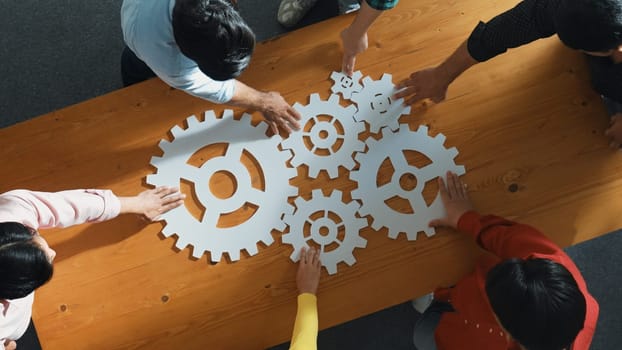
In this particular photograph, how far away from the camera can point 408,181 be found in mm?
1081

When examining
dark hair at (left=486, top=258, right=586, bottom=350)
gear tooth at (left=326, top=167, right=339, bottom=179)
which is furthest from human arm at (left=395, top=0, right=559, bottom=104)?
dark hair at (left=486, top=258, right=586, bottom=350)

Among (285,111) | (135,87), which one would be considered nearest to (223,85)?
(285,111)

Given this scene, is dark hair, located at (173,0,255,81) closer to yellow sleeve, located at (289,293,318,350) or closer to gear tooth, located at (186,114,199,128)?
gear tooth, located at (186,114,199,128)

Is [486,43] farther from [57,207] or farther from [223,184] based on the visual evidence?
[57,207]

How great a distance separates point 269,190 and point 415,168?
312 millimetres

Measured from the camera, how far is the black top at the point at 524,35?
98cm

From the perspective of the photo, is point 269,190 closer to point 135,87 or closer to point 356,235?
point 356,235

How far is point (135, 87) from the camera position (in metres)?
1.13

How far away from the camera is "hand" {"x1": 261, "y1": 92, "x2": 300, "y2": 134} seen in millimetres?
1081

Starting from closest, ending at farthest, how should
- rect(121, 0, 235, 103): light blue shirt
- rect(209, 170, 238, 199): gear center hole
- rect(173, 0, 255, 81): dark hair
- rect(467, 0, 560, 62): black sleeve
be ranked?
rect(173, 0, 255, 81): dark hair, rect(121, 0, 235, 103): light blue shirt, rect(467, 0, 560, 62): black sleeve, rect(209, 170, 238, 199): gear center hole

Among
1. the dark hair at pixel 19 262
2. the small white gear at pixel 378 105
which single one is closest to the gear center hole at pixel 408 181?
the small white gear at pixel 378 105

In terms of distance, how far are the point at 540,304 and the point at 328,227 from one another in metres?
0.42

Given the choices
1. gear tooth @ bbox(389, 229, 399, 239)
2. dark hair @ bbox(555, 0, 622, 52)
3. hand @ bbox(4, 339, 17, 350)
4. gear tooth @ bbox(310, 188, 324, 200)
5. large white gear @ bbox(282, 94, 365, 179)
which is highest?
dark hair @ bbox(555, 0, 622, 52)

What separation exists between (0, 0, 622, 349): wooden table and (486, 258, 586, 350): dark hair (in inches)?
8.2
